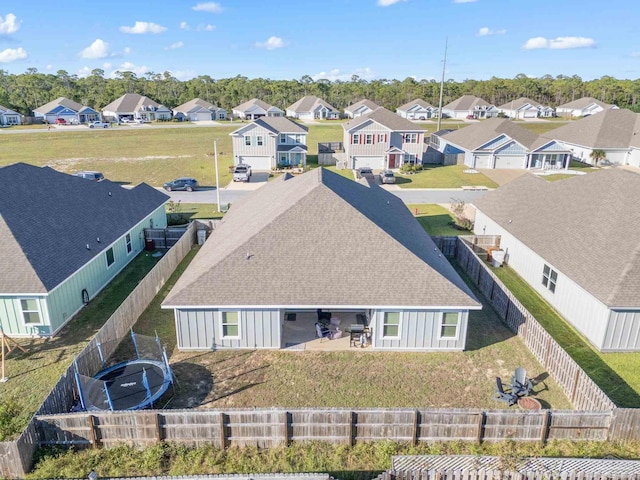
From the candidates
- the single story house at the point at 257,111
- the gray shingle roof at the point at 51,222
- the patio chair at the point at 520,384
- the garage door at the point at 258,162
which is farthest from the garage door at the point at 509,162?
the single story house at the point at 257,111

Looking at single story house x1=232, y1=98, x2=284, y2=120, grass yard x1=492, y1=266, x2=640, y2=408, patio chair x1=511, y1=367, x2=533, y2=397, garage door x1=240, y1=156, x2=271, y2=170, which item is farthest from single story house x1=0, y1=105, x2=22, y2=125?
patio chair x1=511, y1=367, x2=533, y2=397

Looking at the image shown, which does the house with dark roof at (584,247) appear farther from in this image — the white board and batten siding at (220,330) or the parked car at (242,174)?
the parked car at (242,174)

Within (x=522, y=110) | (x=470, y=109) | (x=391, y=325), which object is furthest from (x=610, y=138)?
(x=522, y=110)

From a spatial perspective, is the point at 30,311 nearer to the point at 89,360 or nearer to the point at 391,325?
the point at 89,360

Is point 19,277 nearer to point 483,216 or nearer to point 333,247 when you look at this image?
point 333,247

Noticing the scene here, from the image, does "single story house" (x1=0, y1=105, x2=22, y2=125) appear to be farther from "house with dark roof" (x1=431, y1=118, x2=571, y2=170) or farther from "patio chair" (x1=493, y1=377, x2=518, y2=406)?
"patio chair" (x1=493, y1=377, x2=518, y2=406)

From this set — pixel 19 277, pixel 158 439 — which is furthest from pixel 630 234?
pixel 19 277
